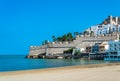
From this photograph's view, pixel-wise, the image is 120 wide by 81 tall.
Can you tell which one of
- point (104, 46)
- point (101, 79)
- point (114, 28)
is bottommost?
point (101, 79)

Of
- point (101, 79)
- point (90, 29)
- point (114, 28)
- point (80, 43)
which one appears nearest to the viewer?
point (101, 79)

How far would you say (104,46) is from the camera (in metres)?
90.6

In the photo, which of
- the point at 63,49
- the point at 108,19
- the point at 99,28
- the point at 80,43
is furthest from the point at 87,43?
the point at 108,19

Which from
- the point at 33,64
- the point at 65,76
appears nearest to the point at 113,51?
the point at 33,64

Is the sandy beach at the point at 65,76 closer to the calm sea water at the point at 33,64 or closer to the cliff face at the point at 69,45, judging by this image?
the calm sea water at the point at 33,64

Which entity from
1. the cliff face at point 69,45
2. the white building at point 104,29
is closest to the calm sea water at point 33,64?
the cliff face at point 69,45

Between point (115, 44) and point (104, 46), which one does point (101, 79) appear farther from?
point (104, 46)

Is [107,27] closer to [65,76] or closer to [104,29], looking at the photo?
[104,29]

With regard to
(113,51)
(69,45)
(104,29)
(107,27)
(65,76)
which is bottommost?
(65,76)

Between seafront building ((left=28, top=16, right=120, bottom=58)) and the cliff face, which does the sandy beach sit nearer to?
seafront building ((left=28, top=16, right=120, bottom=58))

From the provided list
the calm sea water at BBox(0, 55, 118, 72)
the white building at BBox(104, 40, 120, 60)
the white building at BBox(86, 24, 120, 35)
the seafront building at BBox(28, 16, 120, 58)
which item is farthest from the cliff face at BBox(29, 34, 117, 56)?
the calm sea water at BBox(0, 55, 118, 72)

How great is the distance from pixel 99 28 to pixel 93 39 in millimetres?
29355

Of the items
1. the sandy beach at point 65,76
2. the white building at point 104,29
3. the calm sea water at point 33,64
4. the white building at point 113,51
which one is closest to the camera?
the sandy beach at point 65,76

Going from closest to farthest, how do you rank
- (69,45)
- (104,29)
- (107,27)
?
1. (69,45)
2. (107,27)
3. (104,29)
